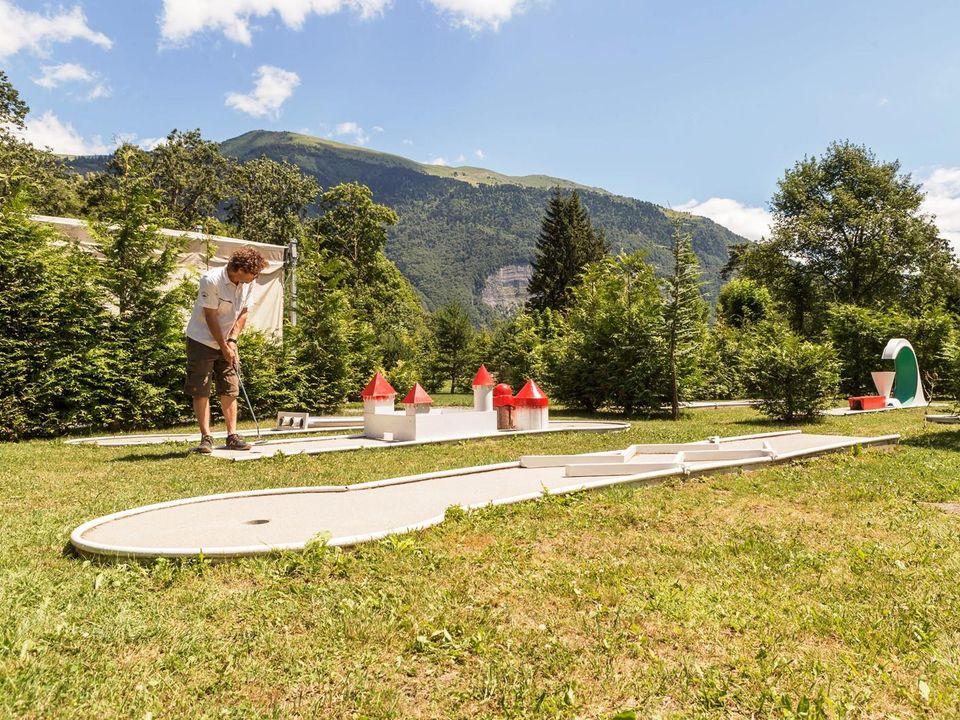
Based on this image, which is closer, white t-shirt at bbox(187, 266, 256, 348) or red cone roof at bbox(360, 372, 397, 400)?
white t-shirt at bbox(187, 266, 256, 348)

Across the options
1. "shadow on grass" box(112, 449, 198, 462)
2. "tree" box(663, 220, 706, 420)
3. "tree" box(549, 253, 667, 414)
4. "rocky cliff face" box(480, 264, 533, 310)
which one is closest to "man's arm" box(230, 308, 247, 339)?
"shadow on grass" box(112, 449, 198, 462)

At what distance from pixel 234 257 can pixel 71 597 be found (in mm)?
4623

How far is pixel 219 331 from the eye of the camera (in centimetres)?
681

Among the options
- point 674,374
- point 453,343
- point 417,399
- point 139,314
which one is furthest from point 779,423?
point 453,343

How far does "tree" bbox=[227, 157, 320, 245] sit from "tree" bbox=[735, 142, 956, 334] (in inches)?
1232

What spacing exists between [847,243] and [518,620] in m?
38.6

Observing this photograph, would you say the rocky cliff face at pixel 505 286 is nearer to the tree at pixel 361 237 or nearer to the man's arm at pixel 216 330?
the tree at pixel 361 237

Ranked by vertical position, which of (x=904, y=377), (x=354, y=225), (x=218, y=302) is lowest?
(x=904, y=377)

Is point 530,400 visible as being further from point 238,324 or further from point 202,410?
point 202,410

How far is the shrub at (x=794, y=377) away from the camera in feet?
42.0

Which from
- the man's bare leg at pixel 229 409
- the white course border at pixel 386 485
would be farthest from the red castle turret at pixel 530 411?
the man's bare leg at pixel 229 409

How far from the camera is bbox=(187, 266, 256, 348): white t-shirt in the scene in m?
6.71

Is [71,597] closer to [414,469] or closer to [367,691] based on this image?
[367,691]

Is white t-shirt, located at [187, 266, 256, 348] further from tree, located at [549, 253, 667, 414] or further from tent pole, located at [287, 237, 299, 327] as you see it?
tree, located at [549, 253, 667, 414]
